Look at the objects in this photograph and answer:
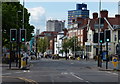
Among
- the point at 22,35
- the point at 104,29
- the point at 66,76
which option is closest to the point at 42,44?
the point at 104,29

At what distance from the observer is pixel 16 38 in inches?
1467

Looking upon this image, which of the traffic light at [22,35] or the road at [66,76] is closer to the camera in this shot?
the road at [66,76]

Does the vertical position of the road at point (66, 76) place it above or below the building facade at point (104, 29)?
below

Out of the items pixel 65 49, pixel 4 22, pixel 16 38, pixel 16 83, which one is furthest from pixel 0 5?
pixel 65 49

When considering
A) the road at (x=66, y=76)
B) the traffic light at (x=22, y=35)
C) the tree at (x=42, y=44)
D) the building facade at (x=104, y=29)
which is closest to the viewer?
the road at (x=66, y=76)

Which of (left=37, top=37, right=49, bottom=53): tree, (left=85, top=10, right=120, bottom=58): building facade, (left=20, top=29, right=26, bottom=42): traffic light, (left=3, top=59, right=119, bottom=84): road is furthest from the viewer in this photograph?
(left=37, top=37, right=49, bottom=53): tree

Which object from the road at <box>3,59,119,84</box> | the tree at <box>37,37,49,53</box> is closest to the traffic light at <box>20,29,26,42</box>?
the road at <box>3,59,119,84</box>

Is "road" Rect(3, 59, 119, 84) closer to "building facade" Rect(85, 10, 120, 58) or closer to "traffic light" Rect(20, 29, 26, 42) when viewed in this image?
"traffic light" Rect(20, 29, 26, 42)

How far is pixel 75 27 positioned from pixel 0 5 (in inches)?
2968

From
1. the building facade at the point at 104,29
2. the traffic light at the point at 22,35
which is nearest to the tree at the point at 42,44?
the building facade at the point at 104,29

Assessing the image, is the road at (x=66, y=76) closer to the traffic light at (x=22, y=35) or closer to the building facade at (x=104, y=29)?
the traffic light at (x=22, y=35)

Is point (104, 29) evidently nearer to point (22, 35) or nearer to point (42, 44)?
point (22, 35)

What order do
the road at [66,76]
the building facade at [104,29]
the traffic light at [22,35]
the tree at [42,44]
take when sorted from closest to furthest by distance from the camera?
the road at [66,76], the traffic light at [22,35], the building facade at [104,29], the tree at [42,44]

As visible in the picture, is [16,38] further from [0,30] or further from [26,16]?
[26,16]
